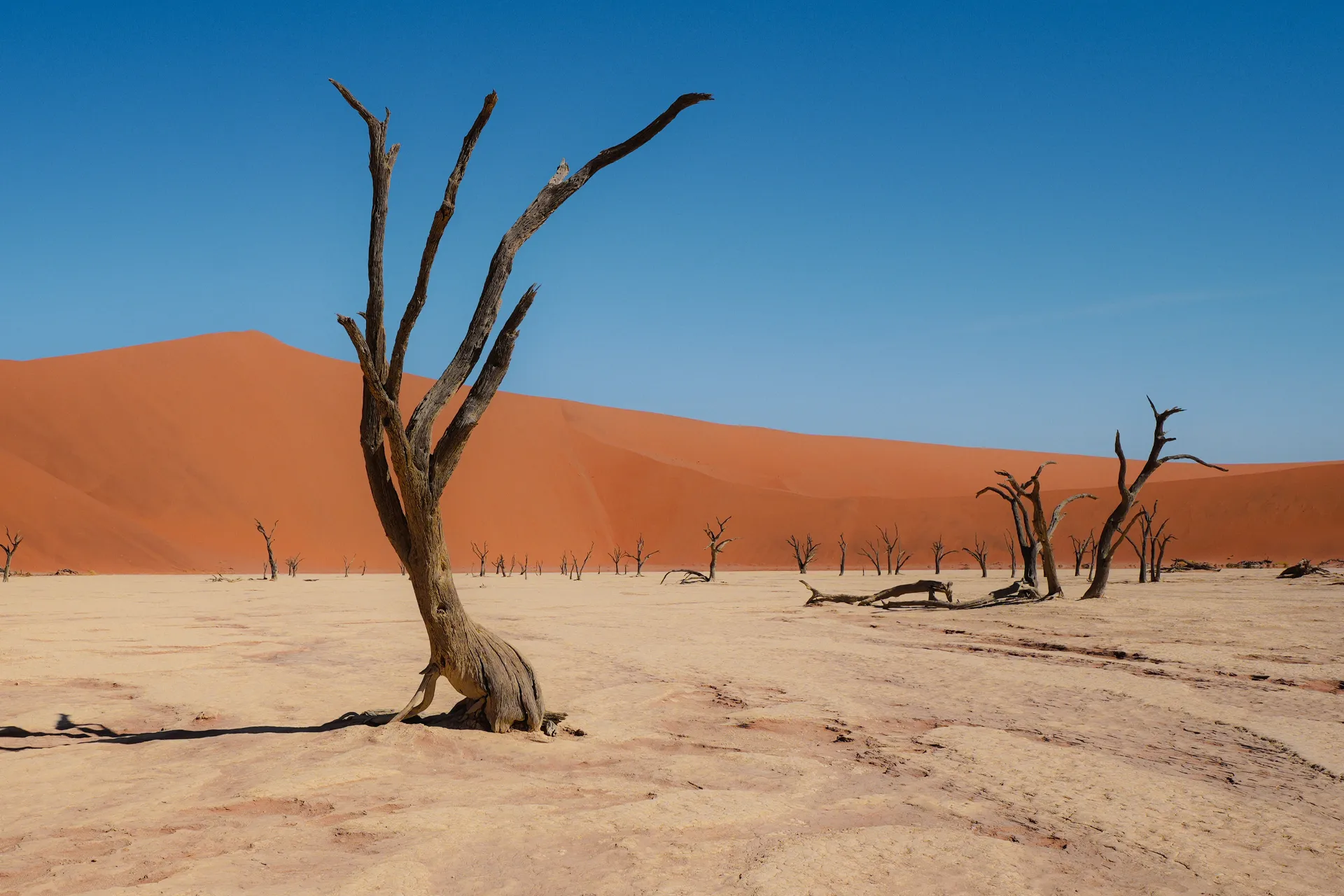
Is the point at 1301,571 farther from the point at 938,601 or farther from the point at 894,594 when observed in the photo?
the point at 894,594

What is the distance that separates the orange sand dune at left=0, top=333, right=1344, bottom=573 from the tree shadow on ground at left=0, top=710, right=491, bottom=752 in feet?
136

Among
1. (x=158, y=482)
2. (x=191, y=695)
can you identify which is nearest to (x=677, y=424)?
(x=158, y=482)

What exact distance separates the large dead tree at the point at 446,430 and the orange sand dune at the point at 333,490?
43.4 metres

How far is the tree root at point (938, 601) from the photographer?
16.8 m

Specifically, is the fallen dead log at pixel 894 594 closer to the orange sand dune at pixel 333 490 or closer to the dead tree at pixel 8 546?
the dead tree at pixel 8 546

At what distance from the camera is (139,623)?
47.1 feet

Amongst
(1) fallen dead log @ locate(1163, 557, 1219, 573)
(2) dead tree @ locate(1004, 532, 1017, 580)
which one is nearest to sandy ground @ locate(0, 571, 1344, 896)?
(2) dead tree @ locate(1004, 532, 1017, 580)

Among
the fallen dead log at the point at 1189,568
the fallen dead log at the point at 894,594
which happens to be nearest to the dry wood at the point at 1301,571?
the fallen dead log at the point at 1189,568

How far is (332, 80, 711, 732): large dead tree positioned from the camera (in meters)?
5.63

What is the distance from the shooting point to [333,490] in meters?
58.5

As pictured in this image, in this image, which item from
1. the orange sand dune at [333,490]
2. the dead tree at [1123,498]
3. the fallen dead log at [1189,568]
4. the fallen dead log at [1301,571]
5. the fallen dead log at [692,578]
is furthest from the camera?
the orange sand dune at [333,490]

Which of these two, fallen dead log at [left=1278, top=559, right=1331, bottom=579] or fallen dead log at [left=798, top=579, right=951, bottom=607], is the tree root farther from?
fallen dead log at [left=1278, top=559, right=1331, bottom=579]

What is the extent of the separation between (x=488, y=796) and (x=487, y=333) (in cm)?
308

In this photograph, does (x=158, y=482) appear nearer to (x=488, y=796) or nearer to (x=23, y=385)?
(x=23, y=385)
